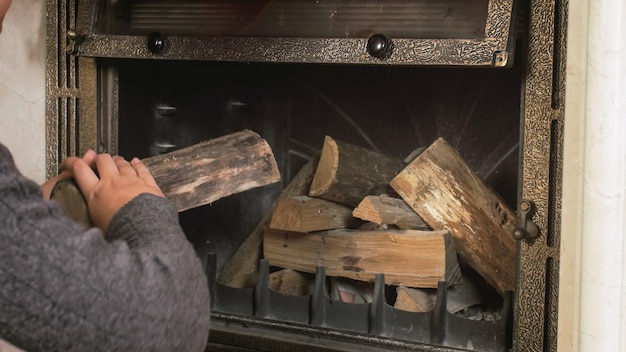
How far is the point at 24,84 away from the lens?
160 centimetres

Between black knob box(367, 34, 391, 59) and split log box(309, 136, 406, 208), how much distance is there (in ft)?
0.77

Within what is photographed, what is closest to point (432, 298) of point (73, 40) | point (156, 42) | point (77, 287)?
point (156, 42)

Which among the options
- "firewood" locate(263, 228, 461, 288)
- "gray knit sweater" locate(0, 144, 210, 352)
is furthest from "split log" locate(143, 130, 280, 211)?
"gray knit sweater" locate(0, 144, 210, 352)

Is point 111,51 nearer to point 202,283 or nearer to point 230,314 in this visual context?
point 230,314

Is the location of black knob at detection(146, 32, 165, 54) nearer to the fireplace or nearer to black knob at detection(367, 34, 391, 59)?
the fireplace

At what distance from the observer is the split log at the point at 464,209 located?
1.42 meters

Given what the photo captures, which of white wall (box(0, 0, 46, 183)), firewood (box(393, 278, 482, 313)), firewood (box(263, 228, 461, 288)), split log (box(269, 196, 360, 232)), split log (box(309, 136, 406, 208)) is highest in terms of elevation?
white wall (box(0, 0, 46, 183))

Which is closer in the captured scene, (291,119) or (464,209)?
(464,209)

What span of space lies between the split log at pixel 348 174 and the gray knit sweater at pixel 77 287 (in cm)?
79

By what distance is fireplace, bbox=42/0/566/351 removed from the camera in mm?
1241

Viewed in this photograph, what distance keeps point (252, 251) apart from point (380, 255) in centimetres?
33

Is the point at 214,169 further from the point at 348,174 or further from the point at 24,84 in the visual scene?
the point at 24,84

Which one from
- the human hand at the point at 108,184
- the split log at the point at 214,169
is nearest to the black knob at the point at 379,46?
the split log at the point at 214,169

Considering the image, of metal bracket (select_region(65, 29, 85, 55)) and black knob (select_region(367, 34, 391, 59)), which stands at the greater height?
metal bracket (select_region(65, 29, 85, 55))
